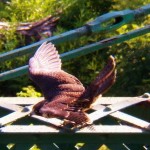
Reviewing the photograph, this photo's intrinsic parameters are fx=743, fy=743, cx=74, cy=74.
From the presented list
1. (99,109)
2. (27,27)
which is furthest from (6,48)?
(99,109)

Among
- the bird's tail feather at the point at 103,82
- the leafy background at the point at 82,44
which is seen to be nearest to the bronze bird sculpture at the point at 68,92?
the bird's tail feather at the point at 103,82

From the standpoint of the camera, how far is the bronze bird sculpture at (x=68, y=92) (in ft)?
8.59

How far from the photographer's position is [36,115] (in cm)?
284

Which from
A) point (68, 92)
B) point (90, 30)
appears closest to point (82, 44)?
point (90, 30)

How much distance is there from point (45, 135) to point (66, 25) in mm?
3968

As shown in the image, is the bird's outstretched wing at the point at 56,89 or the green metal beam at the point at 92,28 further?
the green metal beam at the point at 92,28

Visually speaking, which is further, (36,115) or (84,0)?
(84,0)

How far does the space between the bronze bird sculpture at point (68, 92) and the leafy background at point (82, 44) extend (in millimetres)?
2633

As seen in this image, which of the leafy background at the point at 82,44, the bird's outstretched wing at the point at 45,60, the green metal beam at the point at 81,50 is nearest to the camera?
the bird's outstretched wing at the point at 45,60

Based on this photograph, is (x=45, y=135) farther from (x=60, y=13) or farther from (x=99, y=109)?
(x=60, y=13)

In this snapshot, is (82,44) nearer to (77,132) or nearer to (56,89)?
(56,89)

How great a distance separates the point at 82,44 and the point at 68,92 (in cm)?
343

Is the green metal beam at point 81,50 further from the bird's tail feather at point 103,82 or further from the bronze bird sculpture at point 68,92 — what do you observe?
the bird's tail feather at point 103,82

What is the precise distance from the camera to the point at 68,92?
2.74 meters
